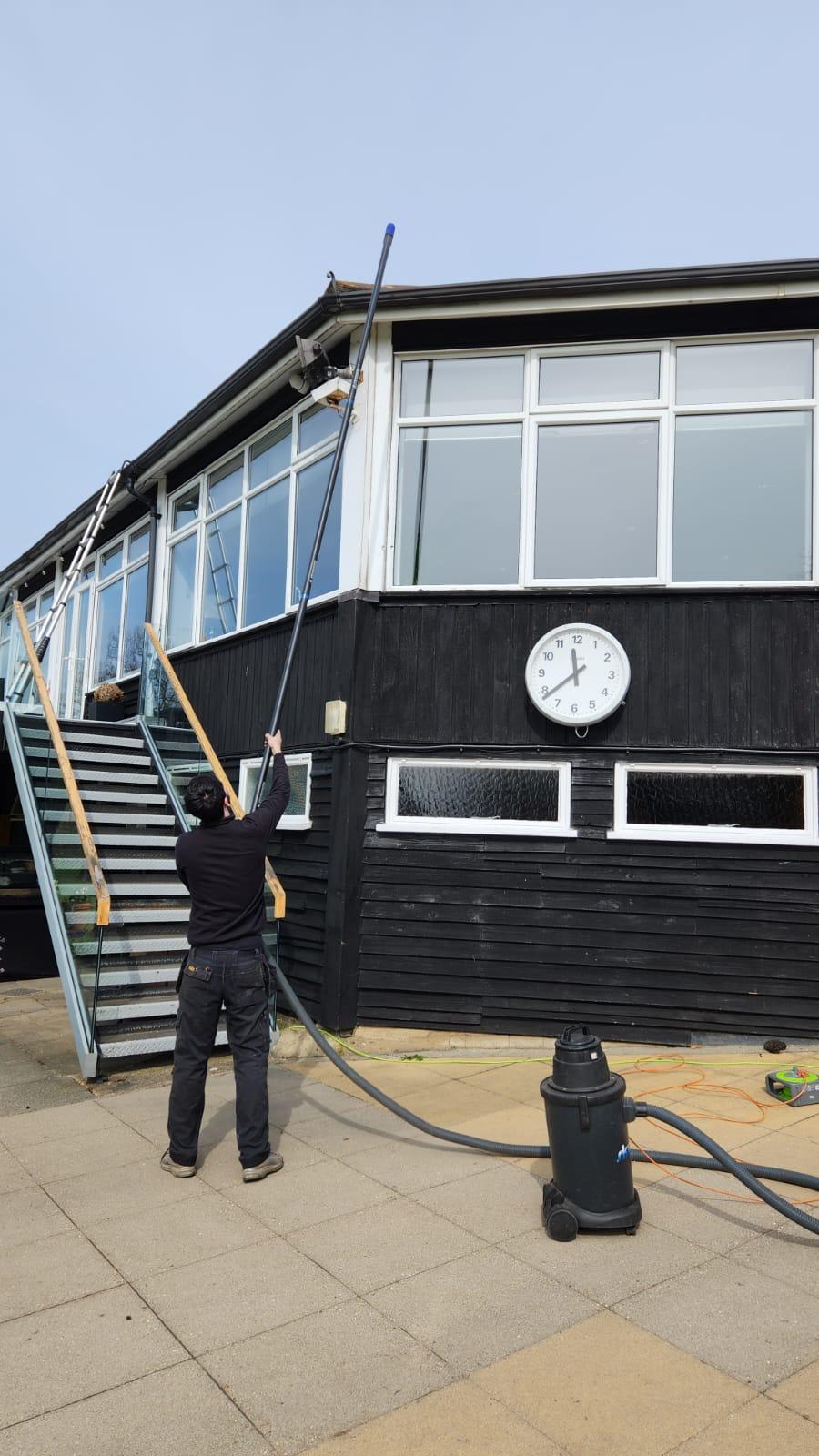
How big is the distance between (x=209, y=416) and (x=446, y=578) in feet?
12.3

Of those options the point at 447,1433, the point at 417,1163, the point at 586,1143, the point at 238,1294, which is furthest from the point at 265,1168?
the point at 447,1433

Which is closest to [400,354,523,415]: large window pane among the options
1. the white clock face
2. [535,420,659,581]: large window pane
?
[535,420,659,581]: large window pane

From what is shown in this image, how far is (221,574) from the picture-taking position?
35.6ft

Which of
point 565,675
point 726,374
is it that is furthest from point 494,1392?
point 726,374

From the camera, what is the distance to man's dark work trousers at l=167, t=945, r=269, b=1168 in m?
4.84

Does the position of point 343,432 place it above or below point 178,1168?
above

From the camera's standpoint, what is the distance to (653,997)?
7457 millimetres

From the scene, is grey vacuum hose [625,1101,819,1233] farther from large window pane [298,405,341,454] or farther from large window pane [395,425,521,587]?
large window pane [298,405,341,454]

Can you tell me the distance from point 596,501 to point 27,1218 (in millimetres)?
6240

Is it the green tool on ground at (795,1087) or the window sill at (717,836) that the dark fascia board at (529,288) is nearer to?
the window sill at (717,836)

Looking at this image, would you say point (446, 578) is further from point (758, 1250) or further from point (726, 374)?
point (758, 1250)

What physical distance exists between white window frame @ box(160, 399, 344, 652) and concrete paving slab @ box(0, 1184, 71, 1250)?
201 inches

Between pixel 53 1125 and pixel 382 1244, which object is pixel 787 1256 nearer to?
pixel 382 1244

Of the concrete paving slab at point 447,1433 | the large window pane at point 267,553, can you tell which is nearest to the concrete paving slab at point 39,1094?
the concrete paving slab at point 447,1433
